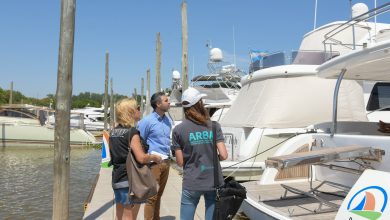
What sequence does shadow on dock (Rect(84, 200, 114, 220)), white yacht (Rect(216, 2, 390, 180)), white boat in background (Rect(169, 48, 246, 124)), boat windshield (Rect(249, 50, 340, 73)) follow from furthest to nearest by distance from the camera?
white boat in background (Rect(169, 48, 246, 124))
boat windshield (Rect(249, 50, 340, 73))
white yacht (Rect(216, 2, 390, 180))
shadow on dock (Rect(84, 200, 114, 220))

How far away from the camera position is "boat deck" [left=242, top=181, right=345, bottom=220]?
4605 mm

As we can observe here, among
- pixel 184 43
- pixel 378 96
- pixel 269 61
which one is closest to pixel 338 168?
pixel 269 61

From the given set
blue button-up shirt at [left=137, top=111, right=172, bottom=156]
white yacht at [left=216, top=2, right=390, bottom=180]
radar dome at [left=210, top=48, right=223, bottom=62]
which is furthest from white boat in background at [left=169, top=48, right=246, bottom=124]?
blue button-up shirt at [left=137, top=111, right=172, bottom=156]

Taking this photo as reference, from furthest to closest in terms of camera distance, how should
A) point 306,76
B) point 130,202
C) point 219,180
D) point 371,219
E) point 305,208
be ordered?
point 306,76, point 305,208, point 130,202, point 219,180, point 371,219

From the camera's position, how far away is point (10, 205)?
9.50 meters

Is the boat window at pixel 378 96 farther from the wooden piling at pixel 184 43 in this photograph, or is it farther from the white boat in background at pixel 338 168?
the wooden piling at pixel 184 43

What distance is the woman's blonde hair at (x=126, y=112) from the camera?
4301mm

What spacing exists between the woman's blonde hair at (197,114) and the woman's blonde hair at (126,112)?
89cm

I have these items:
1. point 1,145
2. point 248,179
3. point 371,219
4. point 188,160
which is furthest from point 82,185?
point 1,145

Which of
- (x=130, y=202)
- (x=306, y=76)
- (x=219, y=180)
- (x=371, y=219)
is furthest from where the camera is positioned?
(x=306, y=76)

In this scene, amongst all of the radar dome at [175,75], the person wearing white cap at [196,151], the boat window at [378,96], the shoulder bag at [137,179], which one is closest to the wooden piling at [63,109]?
the shoulder bag at [137,179]

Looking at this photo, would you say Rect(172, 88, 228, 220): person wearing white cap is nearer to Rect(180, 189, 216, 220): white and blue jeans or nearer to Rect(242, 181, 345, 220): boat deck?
Rect(180, 189, 216, 220): white and blue jeans

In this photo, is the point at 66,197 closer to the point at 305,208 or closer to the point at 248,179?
the point at 305,208

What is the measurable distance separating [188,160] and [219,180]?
33 cm
